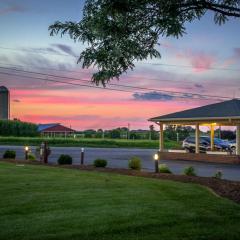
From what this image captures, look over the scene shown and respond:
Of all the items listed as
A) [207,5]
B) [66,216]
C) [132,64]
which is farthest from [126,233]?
[207,5]

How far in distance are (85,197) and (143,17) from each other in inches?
189

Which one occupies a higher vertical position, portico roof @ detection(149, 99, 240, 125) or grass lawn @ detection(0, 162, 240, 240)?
portico roof @ detection(149, 99, 240, 125)

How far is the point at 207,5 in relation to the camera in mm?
11242

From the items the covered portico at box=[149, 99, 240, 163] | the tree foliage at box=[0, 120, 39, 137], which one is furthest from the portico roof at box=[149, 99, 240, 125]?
the tree foliage at box=[0, 120, 39, 137]

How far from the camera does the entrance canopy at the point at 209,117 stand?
34.3 metres

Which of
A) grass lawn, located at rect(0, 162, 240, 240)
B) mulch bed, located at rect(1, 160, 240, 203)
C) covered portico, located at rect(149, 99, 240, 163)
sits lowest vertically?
grass lawn, located at rect(0, 162, 240, 240)

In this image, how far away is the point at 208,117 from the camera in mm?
35094

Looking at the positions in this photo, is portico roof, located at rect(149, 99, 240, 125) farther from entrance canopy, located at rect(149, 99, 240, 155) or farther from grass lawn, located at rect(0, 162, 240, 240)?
grass lawn, located at rect(0, 162, 240, 240)

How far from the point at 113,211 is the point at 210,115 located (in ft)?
83.1

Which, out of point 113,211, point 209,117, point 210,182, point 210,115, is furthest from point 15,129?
point 113,211

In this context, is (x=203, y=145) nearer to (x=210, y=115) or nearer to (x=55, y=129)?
(x=210, y=115)

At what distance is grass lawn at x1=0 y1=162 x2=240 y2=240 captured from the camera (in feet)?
30.1

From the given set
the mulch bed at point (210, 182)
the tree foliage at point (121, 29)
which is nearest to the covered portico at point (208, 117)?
the mulch bed at point (210, 182)

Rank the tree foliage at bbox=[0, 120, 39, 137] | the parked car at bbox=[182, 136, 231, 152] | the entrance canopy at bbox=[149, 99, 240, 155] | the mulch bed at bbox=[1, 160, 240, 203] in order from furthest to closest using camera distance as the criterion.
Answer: the tree foliage at bbox=[0, 120, 39, 137] → the parked car at bbox=[182, 136, 231, 152] → the entrance canopy at bbox=[149, 99, 240, 155] → the mulch bed at bbox=[1, 160, 240, 203]
